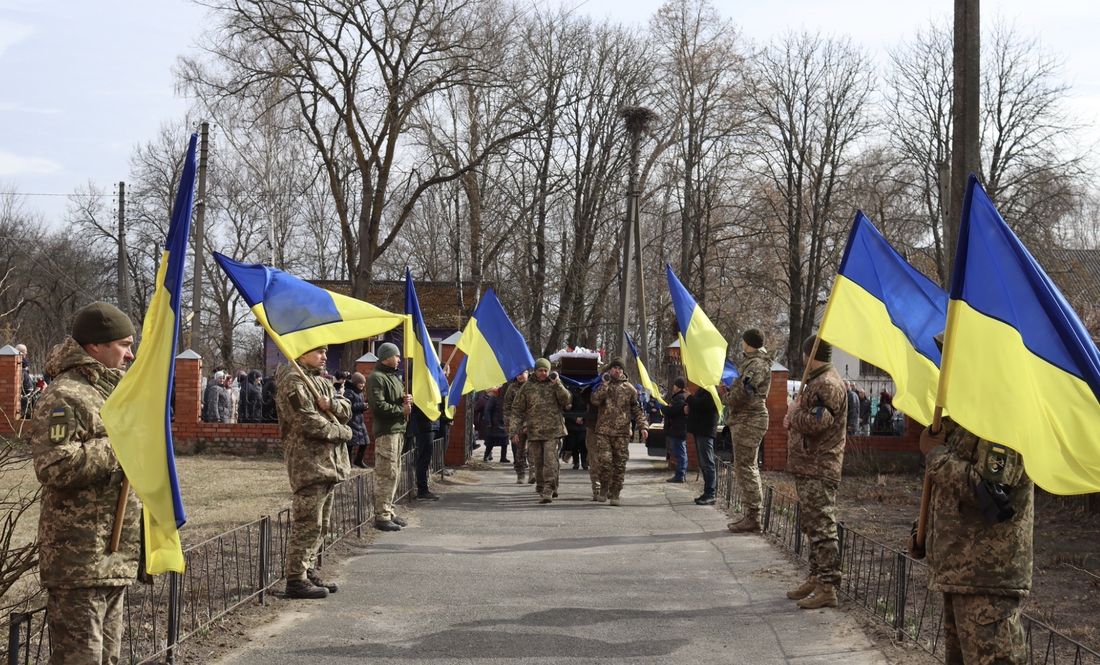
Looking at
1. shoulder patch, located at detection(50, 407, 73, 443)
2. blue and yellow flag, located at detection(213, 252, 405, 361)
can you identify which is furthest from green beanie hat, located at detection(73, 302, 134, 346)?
blue and yellow flag, located at detection(213, 252, 405, 361)

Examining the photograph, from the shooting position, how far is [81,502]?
4.70 meters

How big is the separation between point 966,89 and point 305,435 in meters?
8.14

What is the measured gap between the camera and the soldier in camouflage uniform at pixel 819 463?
7859 mm

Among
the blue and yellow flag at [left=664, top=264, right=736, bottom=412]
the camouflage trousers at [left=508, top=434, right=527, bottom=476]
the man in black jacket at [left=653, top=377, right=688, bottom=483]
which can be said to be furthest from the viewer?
the man in black jacket at [left=653, top=377, right=688, bottom=483]

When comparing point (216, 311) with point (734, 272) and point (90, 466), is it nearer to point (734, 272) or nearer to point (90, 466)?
point (734, 272)

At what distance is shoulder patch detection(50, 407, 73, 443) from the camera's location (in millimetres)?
4559

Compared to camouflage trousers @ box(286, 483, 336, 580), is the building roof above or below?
above

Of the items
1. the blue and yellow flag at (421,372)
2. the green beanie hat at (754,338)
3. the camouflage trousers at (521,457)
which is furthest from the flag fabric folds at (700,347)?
the camouflage trousers at (521,457)

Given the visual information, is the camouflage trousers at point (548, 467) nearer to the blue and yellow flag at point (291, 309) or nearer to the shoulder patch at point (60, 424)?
the blue and yellow flag at point (291, 309)

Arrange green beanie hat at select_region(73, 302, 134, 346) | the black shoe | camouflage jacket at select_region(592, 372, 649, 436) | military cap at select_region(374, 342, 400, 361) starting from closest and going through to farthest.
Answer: green beanie hat at select_region(73, 302, 134, 346) < the black shoe < military cap at select_region(374, 342, 400, 361) < camouflage jacket at select_region(592, 372, 649, 436)

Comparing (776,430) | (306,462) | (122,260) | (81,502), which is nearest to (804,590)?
(306,462)

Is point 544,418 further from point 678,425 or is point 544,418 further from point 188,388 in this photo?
point 188,388

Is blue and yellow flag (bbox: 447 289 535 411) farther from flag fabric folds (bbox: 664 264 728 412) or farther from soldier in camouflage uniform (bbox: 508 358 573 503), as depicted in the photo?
flag fabric folds (bbox: 664 264 728 412)

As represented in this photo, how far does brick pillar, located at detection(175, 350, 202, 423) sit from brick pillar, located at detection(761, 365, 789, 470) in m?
11.2
